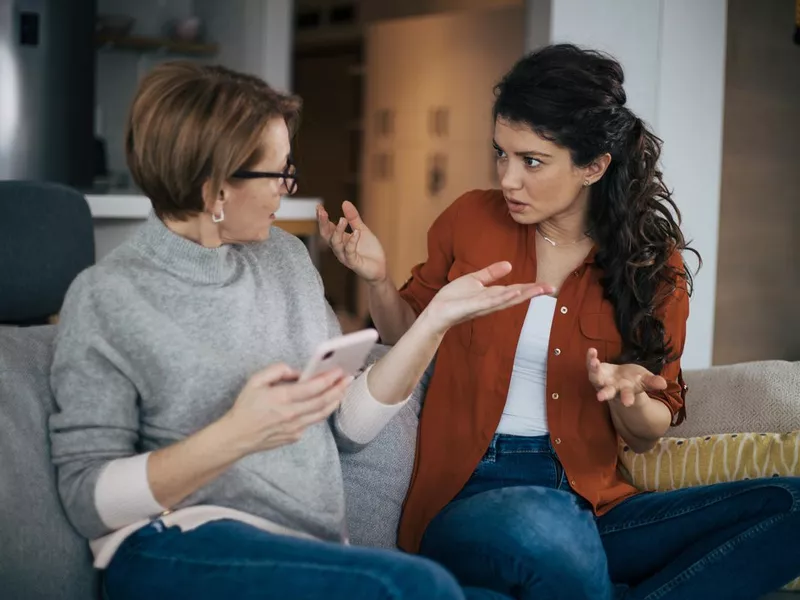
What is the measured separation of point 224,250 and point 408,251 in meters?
5.51

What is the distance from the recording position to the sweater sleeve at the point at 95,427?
135 cm

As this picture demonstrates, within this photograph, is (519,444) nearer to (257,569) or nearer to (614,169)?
(614,169)

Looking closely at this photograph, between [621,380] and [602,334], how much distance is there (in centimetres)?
20

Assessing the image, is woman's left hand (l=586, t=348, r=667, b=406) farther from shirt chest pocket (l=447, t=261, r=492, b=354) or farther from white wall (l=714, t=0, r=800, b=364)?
white wall (l=714, t=0, r=800, b=364)

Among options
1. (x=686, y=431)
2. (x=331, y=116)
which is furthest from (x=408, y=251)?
(x=686, y=431)

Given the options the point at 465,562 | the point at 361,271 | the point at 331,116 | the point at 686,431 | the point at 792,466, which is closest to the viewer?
the point at 465,562

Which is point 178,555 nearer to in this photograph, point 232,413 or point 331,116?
point 232,413

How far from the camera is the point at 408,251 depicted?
7.01m

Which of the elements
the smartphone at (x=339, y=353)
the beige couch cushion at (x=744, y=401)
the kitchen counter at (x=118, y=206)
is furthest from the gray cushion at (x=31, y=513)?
the kitchen counter at (x=118, y=206)

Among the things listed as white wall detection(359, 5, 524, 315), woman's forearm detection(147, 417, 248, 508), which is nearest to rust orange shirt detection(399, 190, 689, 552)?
woman's forearm detection(147, 417, 248, 508)

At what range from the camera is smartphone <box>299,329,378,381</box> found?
1284 millimetres

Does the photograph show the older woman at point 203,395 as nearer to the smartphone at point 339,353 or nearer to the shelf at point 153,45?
the smartphone at point 339,353

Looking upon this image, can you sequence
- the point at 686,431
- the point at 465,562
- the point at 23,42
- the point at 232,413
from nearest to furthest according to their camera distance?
the point at 232,413 < the point at 465,562 < the point at 686,431 < the point at 23,42

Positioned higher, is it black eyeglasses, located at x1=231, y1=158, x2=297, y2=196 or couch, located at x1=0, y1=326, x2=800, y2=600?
black eyeglasses, located at x1=231, y1=158, x2=297, y2=196
